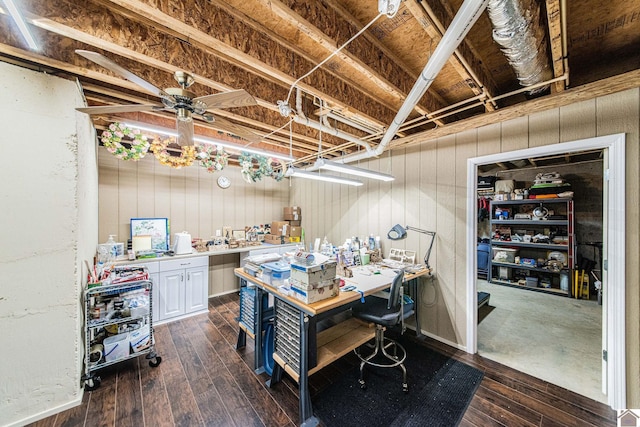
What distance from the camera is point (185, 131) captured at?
1.99m

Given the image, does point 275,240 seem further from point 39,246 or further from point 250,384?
point 39,246

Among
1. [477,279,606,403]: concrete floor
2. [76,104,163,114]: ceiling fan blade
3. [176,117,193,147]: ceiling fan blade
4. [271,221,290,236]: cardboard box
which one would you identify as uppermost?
[76,104,163,114]: ceiling fan blade

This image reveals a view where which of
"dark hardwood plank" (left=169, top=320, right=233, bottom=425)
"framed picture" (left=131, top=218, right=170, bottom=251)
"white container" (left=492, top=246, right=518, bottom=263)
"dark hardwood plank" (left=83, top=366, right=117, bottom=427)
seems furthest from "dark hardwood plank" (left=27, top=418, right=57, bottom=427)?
"white container" (left=492, top=246, right=518, bottom=263)

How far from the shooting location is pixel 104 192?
3562 millimetres

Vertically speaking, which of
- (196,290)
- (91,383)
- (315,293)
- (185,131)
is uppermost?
(185,131)

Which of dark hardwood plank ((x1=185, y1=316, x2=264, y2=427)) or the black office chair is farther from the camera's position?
the black office chair

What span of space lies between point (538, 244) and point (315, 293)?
5.72m

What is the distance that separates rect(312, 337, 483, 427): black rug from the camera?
184 cm

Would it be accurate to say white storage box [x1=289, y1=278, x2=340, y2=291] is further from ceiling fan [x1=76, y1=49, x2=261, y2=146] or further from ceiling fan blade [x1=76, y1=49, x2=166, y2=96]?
ceiling fan blade [x1=76, y1=49, x2=166, y2=96]

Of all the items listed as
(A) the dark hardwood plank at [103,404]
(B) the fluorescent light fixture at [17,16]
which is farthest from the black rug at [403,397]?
(B) the fluorescent light fixture at [17,16]

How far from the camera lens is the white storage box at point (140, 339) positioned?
2447mm

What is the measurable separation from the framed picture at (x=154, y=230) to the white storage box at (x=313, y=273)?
308 centimetres

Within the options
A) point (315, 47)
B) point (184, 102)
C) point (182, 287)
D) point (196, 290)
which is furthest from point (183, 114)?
point (196, 290)

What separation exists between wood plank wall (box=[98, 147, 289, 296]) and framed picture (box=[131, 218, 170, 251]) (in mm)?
162
